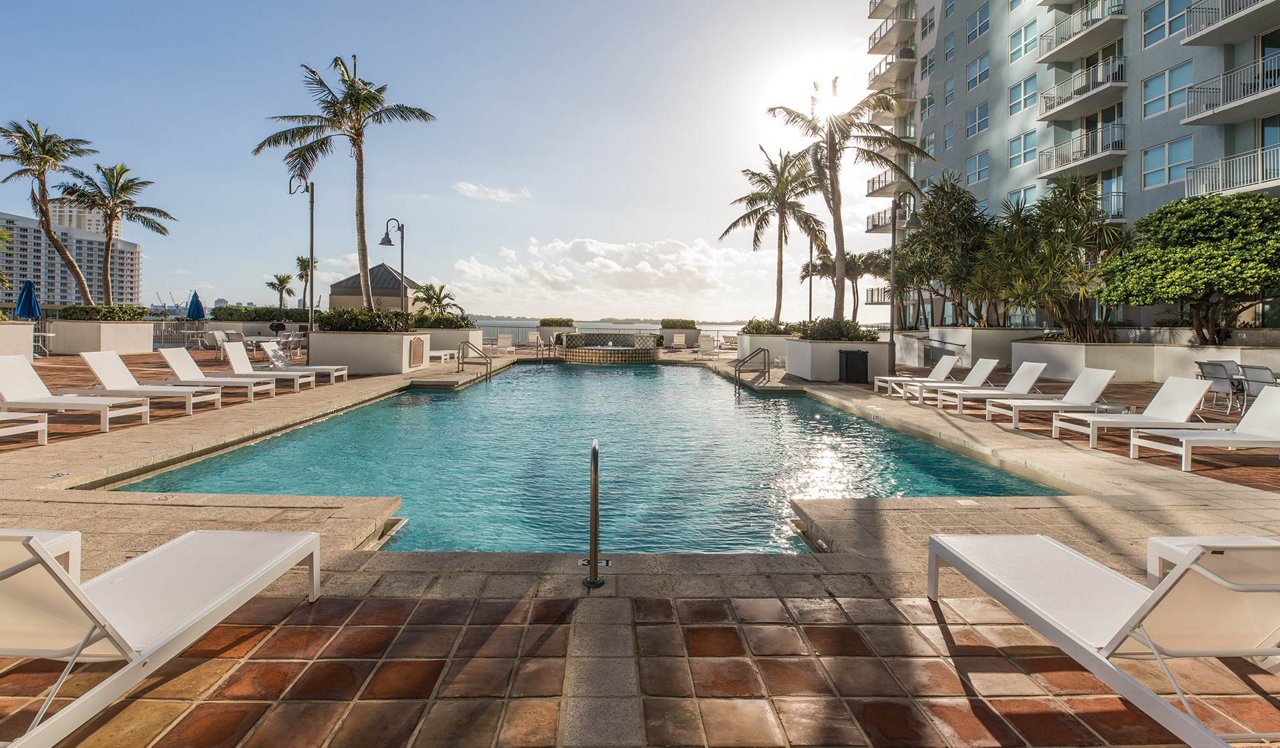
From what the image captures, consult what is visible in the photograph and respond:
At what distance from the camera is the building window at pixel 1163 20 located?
69.0 feet

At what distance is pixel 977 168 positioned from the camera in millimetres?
32094

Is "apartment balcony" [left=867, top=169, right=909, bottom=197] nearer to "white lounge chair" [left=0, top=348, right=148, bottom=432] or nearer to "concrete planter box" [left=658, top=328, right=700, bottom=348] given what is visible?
"concrete planter box" [left=658, top=328, right=700, bottom=348]

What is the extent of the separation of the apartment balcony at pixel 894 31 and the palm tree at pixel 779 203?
15.6m

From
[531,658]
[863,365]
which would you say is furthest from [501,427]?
[863,365]

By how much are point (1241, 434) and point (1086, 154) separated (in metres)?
23.2

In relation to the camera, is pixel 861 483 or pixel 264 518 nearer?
pixel 264 518

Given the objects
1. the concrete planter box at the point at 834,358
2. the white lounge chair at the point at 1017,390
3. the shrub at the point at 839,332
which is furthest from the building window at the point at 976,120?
the white lounge chair at the point at 1017,390

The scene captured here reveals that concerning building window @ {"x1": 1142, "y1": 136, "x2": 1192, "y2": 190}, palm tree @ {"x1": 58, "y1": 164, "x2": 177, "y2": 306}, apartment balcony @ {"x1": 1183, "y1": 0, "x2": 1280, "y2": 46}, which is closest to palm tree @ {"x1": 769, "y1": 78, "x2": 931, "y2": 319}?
apartment balcony @ {"x1": 1183, "y1": 0, "x2": 1280, "y2": 46}

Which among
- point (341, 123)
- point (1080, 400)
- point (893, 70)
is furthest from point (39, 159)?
point (893, 70)

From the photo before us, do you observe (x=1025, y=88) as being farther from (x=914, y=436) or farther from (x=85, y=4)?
(x=85, y=4)

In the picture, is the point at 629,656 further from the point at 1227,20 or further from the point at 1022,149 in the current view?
the point at 1022,149

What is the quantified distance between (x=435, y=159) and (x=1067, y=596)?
890 inches

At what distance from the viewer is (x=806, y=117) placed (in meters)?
19.6

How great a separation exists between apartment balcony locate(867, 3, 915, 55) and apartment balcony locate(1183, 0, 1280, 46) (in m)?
20.7
